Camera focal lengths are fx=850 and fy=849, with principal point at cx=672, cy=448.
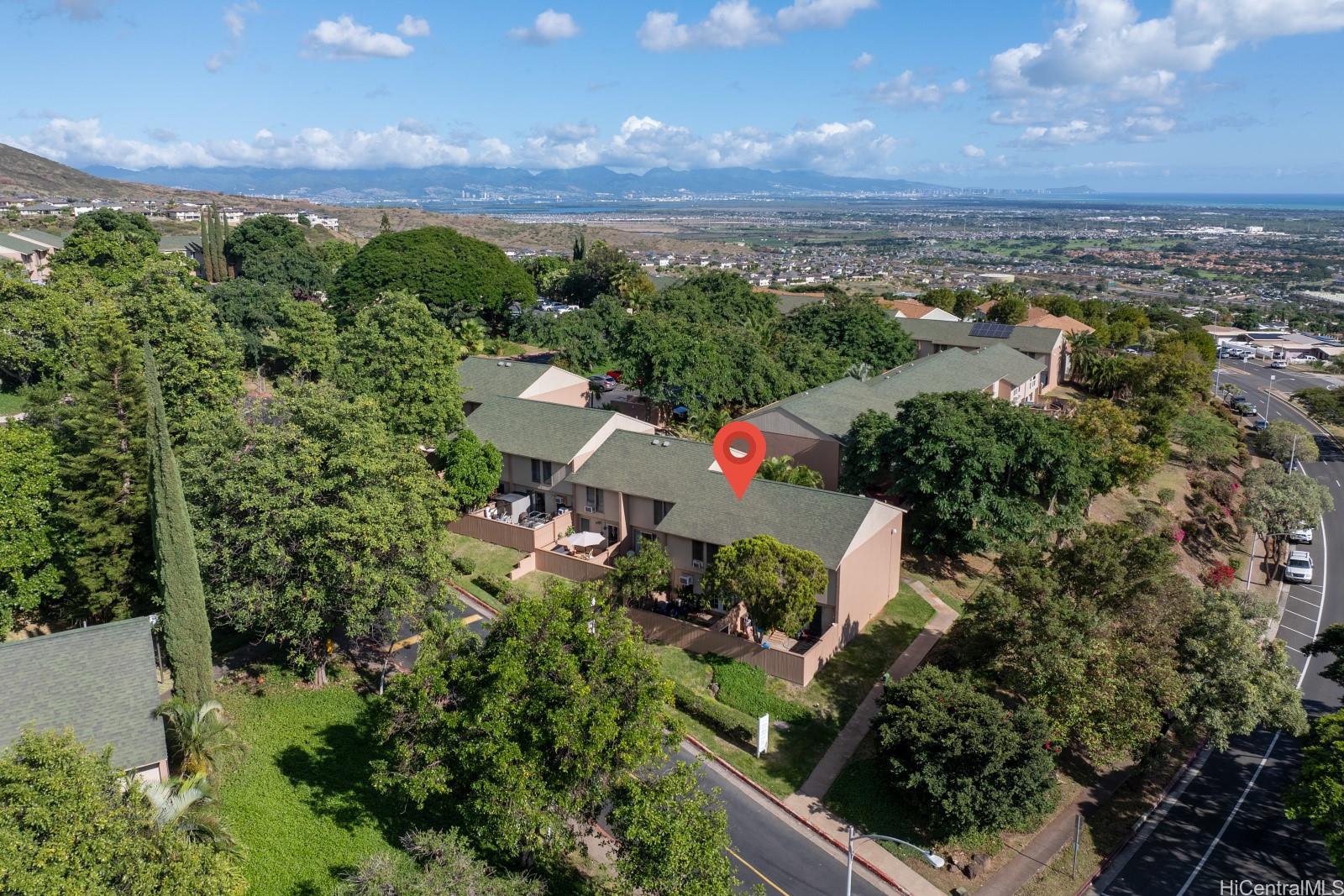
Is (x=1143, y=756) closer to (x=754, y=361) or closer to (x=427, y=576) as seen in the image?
(x=427, y=576)

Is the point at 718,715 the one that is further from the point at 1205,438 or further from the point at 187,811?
the point at 1205,438

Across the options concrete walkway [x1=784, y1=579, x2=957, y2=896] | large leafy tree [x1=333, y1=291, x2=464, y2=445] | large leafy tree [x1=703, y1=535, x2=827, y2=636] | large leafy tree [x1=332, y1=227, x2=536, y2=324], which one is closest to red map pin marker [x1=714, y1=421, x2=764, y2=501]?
large leafy tree [x1=703, y1=535, x2=827, y2=636]

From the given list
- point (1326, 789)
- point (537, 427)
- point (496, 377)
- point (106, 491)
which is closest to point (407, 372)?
point (537, 427)

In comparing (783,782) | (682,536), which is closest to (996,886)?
(783,782)

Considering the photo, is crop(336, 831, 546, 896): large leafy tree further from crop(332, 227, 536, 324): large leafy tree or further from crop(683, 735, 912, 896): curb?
crop(332, 227, 536, 324): large leafy tree

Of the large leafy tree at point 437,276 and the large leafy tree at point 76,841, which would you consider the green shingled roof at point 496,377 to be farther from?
the large leafy tree at point 76,841
